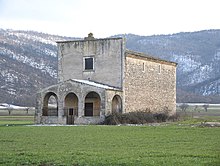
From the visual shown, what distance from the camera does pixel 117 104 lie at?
159 ft

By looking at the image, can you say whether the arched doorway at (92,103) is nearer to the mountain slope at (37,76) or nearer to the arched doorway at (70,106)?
the arched doorway at (70,106)

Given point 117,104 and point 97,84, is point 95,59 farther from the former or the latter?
point 117,104

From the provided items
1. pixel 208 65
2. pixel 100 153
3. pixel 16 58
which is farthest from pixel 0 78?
pixel 100 153

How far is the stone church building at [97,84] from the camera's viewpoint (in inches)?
1793

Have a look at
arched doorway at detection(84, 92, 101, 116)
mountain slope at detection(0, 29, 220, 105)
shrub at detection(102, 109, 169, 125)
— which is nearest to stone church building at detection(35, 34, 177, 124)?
arched doorway at detection(84, 92, 101, 116)

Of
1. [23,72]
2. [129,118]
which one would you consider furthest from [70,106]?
[23,72]

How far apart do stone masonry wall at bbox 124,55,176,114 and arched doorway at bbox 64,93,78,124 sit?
492 centimetres

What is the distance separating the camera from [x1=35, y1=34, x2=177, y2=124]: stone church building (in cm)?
4554

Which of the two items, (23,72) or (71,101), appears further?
(23,72)

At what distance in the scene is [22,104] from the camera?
12675cm

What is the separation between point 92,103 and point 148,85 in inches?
308

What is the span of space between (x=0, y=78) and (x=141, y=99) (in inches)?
3689

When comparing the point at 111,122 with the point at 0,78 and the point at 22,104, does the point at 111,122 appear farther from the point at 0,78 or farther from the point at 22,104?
the point at 0,78

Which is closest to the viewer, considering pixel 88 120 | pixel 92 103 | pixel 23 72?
pixel 88 120
